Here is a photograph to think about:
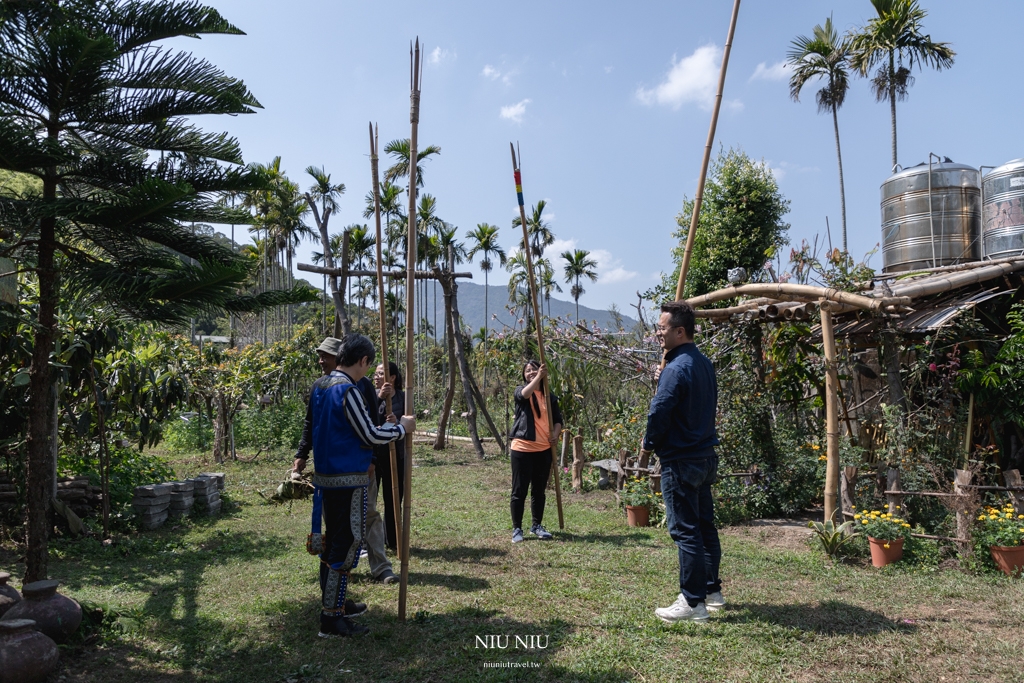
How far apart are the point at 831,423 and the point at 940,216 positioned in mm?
4705

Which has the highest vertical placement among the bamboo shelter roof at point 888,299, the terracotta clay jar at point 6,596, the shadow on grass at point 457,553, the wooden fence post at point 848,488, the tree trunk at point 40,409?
the bamboo shelter roof at point 888,299

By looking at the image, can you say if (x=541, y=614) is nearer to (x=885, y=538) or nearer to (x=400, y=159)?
(x=885, y=538)

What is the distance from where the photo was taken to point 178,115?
404 centimetres

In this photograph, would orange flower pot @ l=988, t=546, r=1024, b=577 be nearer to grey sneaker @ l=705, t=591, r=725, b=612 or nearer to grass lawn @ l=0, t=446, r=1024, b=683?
grass lawn @ l=0, t=446, r=1024, b=683

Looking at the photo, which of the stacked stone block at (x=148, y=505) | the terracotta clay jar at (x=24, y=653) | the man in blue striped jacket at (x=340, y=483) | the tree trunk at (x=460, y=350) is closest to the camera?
the terracotta clay jar at (x=24, y=653)

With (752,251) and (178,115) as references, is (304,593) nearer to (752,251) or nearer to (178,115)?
(178,115)

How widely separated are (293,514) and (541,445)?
11.3ft

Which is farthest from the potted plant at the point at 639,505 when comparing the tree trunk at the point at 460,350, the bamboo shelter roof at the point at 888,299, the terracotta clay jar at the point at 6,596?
the tree trunk at the point at 460,350

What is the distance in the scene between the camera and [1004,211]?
8133mm

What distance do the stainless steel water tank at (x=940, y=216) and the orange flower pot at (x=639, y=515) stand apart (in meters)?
5.01

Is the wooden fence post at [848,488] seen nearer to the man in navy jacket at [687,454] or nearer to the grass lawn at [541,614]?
the grass lawn at [541,614]

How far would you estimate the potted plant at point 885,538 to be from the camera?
5.24m

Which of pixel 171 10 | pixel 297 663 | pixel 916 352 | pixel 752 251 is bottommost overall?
pixel 297 663

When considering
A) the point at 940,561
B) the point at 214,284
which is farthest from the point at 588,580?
the point at 214,284
